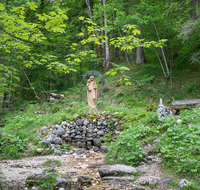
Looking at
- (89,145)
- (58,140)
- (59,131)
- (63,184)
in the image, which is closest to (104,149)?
(89,145)

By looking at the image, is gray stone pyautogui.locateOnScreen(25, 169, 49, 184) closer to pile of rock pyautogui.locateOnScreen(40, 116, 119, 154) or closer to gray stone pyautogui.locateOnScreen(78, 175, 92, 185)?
gray stone pyautogui.locateOnScreen(78, 175, 92, 185)

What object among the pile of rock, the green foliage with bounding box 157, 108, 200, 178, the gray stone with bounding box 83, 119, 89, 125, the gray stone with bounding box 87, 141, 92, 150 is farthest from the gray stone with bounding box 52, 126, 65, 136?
the green foliage with bounding box 157, 108, 200, 178

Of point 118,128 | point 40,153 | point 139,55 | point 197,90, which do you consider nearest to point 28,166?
point 40,153

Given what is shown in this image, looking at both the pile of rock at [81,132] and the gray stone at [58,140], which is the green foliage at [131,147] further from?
the gray stone at [58,140]

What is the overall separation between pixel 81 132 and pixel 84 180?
315 centimetres

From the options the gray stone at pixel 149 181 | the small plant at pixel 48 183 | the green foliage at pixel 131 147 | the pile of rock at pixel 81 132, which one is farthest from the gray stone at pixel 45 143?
the gray stone at pixel 149 181

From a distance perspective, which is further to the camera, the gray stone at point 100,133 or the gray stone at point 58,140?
the gray stone at point 100,133

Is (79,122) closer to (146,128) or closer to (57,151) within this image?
(57,151)

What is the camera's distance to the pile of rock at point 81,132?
626 cm

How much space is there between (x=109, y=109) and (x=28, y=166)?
14.5 ft

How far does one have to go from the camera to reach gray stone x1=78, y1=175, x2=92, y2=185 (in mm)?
3621

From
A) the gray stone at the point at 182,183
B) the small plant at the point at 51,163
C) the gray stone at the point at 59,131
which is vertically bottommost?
the small plant at the point at 51,163

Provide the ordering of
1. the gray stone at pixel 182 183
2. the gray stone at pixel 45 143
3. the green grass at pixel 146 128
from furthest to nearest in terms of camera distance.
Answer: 1. the gray stone at pixel 45 143
2. the green grass at pixel 146 128
3. the gray stone at pixel 182 183

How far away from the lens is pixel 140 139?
491 cm
